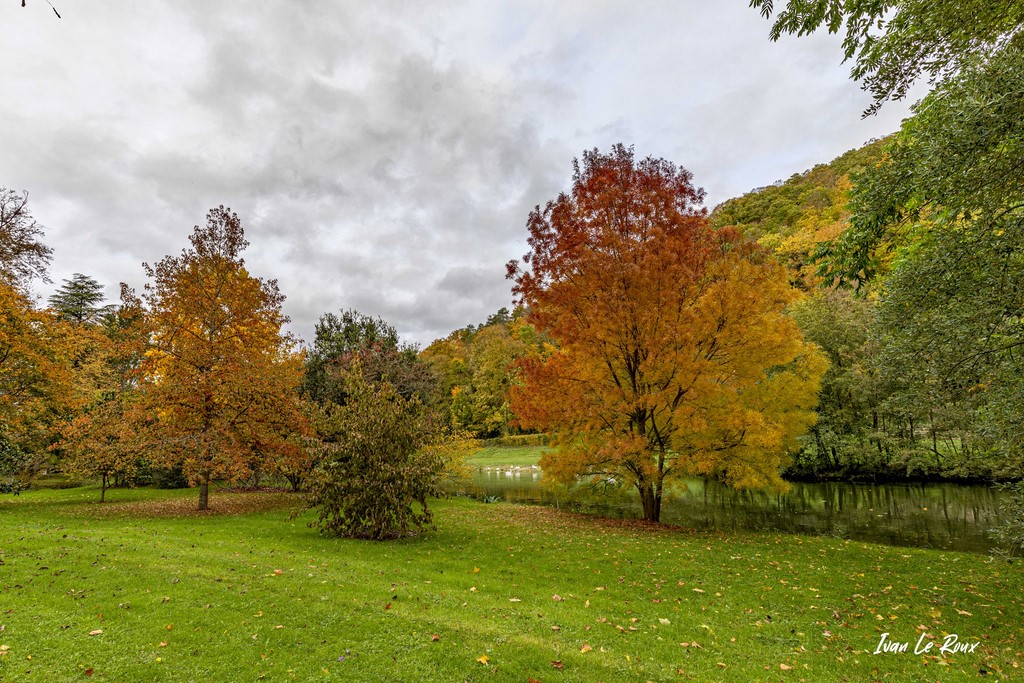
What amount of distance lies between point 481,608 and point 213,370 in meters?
14.9

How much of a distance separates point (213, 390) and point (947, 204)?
20.6m

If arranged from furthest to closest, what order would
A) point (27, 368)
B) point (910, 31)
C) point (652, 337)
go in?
point (27, 368)
point (652, 337)
point (910, 31)

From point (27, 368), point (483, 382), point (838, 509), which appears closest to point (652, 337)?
point (838, 509)

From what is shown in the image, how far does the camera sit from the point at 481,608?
7.49m

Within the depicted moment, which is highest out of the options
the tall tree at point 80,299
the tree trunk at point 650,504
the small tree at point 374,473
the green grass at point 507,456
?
the tall tree at point 80,299

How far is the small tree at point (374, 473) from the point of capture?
12836 millimetres

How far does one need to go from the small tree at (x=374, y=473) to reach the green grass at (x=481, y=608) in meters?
0.83

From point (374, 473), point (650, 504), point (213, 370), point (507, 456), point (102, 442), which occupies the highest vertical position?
point (213, 370)

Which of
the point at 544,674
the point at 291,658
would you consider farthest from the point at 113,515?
the point at 544,674

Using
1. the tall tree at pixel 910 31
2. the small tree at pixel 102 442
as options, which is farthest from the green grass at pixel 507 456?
the tall tree at pixel 910 31

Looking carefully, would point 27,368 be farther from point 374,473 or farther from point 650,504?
point 650,504

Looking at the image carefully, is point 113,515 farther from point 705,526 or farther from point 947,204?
point 947,204

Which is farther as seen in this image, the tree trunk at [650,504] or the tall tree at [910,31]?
the tree trunk at [650,504]

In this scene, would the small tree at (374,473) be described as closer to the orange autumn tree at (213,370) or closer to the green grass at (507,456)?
the orange autumn tree at (213,370)
